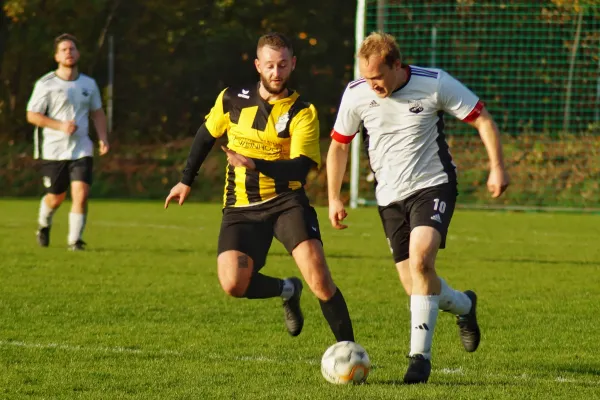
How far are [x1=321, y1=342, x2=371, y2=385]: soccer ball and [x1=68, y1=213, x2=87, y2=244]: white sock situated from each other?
7061 mm

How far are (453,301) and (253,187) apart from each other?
4.21 ft

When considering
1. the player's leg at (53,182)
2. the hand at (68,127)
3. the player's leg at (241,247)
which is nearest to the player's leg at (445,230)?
the player's leg at (241,247)

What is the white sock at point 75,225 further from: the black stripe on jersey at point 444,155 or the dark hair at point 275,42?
the black stripe on jersey at point 444,155

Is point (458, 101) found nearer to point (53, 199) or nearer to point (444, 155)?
point (444, 155)

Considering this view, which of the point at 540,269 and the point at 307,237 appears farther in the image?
the point at 540,269

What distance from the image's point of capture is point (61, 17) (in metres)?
31.1

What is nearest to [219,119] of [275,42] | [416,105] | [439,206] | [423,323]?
[275,42]

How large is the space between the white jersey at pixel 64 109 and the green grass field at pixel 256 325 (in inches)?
41.9

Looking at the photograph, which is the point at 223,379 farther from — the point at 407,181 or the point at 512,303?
the point at 512,303

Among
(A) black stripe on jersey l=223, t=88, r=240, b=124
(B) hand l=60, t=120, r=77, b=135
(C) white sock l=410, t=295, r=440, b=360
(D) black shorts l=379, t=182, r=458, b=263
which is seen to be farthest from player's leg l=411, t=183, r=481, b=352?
(B) hand l=60, t=120, r=77, b=135

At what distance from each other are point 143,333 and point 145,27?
82.9 ft

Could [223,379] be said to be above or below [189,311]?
above

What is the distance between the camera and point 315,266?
6488mm

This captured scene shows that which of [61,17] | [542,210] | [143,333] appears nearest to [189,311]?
[143,333]
